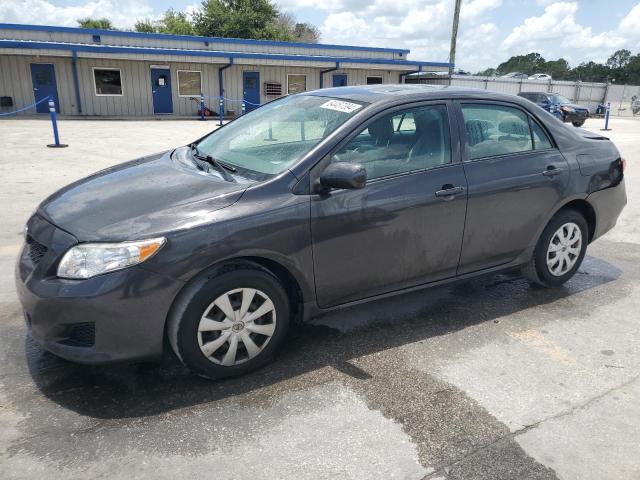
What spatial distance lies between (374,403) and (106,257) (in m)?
1.63

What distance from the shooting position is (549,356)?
3455 millimetres

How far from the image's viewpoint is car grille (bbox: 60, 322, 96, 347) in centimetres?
268

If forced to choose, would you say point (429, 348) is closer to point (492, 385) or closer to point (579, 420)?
point (492, 385)

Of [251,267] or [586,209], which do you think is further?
[586,209]

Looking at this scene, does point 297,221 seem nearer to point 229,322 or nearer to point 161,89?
point 229,322

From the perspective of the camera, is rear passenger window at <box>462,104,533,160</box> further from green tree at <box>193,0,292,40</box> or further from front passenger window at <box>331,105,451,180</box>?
green tree at <box>193,0,292,40</box>

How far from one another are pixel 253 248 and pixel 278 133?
1.25m

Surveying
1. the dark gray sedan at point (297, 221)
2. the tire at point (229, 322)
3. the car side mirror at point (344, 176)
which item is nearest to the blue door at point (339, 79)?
the dark gray sedan at point (297, 221)

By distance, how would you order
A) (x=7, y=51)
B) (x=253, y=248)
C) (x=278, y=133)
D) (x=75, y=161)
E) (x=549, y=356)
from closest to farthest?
1. (x=253, y=248)
2. (x=549, y=356)
3. (x=278, y=133)
4. (x=75, y=161)
5. (x=7, y=51)

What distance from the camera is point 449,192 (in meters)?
3.59

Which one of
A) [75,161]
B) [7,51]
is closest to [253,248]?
[75,161]

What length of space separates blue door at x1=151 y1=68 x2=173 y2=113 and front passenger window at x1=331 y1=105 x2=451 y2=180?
2459 centimetres

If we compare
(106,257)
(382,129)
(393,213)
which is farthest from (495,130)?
(106,257)

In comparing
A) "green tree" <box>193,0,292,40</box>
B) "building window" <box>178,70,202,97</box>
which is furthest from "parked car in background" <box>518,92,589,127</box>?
"green tree" <box>193,0,292,40</box>
